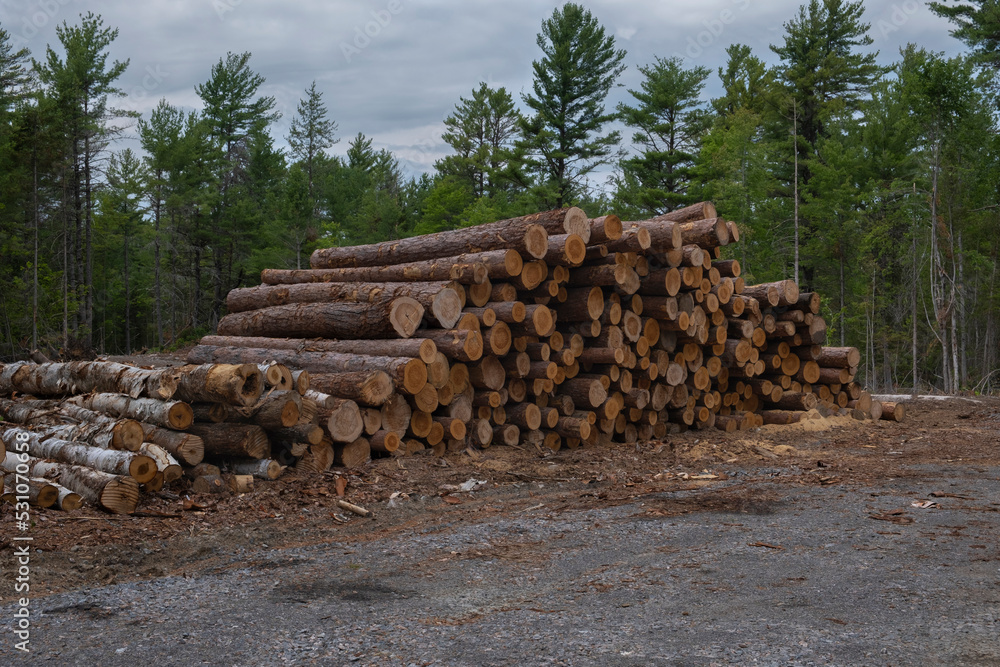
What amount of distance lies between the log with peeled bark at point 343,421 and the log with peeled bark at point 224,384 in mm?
885

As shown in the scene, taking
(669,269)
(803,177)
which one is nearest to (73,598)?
(669,269)

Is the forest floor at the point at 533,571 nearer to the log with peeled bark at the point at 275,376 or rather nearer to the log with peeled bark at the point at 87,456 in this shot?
the log with peeled bark at the point at 87,456

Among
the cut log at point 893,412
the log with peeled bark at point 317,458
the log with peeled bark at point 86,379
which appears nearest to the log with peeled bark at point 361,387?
the log with peeled bark at point 317,458

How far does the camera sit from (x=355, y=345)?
9289 mm

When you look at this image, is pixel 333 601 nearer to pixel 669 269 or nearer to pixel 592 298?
pixel 592 298

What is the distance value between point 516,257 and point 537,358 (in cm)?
137

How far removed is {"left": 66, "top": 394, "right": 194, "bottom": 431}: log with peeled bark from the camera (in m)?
7.14

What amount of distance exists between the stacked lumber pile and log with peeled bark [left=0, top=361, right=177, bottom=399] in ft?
5.63

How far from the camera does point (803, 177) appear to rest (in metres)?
30.4

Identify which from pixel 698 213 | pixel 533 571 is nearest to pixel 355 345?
pixel 533 571

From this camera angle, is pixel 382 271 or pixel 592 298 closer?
pixel 592 298

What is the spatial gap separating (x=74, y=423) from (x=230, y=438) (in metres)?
1.92

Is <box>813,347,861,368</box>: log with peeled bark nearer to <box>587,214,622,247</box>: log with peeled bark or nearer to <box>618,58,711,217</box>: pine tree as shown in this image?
<box>587,214,622,247</box>: log with peeled bark

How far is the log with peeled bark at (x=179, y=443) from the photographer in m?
7.04
